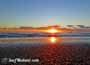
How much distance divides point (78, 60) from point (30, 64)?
5.19 m

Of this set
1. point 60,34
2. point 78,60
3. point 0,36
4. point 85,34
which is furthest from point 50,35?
point 78,60

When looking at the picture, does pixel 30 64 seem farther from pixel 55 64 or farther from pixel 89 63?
pixel 89 63

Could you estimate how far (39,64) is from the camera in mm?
26344

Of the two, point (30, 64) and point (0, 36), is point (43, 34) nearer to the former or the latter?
point (0, 36)

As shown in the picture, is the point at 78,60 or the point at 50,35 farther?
the point at 50,35

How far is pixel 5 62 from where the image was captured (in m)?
25.5

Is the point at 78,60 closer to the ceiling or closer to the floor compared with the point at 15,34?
closer to the ceiling

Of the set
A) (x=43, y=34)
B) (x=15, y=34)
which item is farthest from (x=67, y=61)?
(x=43, y=34)

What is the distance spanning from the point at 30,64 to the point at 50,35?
8812 cm

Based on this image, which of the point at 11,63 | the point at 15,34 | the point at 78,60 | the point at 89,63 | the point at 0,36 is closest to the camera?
the point at 11,63

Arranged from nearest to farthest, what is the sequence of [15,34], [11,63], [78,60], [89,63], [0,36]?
[11,63]
[89,63]
[78,60]
[0,36]
[15,34]

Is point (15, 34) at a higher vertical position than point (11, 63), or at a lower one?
lower

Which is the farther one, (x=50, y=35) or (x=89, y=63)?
(x=50, y=35)

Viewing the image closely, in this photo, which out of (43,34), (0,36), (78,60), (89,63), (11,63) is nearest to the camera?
(11,63)
